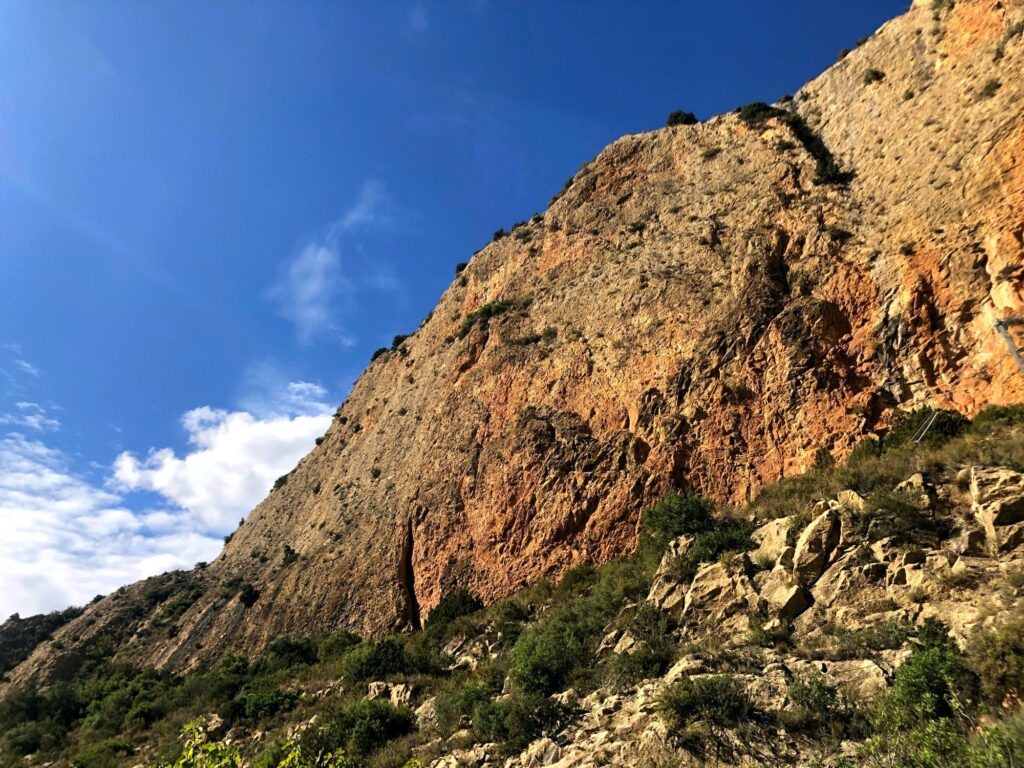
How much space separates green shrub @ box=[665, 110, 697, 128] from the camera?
32.6 metres

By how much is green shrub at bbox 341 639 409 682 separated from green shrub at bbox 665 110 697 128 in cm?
2912

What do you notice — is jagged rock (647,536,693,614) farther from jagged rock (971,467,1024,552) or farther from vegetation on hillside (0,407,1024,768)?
jagged rock (971,467,1024,552)

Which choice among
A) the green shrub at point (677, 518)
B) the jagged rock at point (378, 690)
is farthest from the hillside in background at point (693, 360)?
the jagged rock at point (378, 690)

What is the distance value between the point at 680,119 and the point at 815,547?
1110 inches

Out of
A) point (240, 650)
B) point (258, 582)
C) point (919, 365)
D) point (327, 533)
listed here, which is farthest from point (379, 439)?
point (919, 365)

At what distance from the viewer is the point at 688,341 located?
21.2 metres

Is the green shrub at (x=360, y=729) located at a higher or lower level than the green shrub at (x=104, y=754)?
lower

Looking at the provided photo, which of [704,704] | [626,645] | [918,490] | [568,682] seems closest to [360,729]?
[568,682]

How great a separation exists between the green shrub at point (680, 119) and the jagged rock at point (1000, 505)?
27230 millimetres

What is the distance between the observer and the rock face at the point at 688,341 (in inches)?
661

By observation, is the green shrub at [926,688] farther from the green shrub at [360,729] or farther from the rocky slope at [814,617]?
the green shrub at [360,729]

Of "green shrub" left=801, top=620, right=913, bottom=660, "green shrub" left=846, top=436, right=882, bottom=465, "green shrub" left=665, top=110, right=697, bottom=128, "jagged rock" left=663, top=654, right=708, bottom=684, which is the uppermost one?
"green shrub" left=665, top=110, right=697, bottom=128

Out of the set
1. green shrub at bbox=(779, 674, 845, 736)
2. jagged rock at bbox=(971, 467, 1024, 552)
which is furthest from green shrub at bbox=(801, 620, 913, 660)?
jagged rock at bbox=(971, 467, 1024, 552)

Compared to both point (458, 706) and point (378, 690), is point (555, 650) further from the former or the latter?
point (378, 690)
